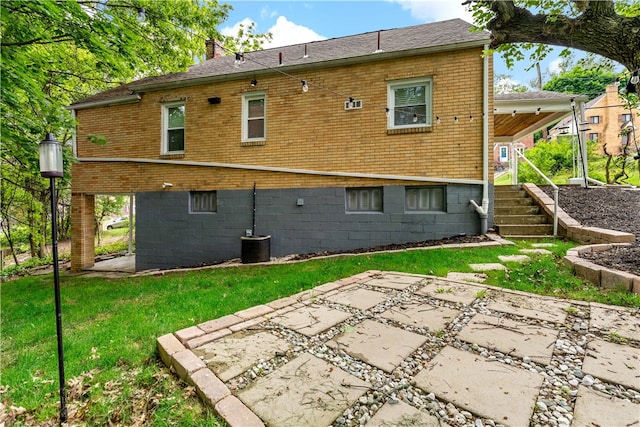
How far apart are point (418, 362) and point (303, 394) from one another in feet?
2.74

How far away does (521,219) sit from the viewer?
21.1 ft

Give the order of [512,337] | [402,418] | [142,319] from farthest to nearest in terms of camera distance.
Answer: [142,319], [512,337], [402,418]

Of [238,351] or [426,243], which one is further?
[426,243]

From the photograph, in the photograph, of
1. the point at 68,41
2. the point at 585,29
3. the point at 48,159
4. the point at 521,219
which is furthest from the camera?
Answer: the point at 521,219

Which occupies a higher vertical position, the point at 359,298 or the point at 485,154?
the point at 485,154

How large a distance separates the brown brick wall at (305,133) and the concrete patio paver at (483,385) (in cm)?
505

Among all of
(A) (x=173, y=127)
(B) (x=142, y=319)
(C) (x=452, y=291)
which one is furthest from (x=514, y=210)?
(A) (x=173, y=127)

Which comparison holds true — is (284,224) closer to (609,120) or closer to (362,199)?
(362,199)

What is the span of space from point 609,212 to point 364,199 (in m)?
5.26

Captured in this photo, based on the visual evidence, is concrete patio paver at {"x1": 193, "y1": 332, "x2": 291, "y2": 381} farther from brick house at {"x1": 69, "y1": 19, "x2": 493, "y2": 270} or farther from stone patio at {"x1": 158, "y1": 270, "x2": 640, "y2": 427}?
brick house at {"x1": 69, "y1": 19, "x2": 493, "y2": 270}

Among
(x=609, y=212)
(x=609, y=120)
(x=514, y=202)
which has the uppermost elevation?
(x=609, y=120)

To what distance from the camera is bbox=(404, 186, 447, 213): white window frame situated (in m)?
6.50

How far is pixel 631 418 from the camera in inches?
56.7

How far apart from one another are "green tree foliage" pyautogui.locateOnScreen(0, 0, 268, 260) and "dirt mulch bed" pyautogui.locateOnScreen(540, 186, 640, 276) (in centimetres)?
779
